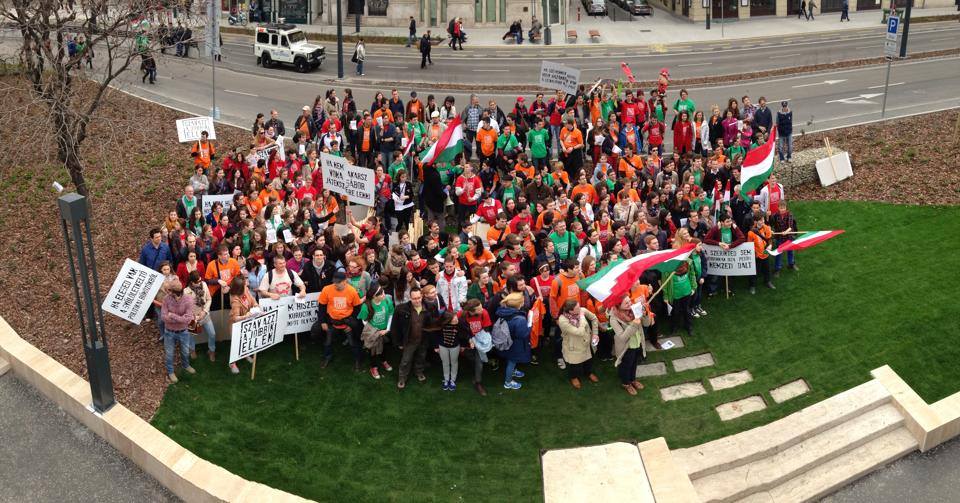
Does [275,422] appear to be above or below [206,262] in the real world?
below

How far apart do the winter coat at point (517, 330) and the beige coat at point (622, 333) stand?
1.33m

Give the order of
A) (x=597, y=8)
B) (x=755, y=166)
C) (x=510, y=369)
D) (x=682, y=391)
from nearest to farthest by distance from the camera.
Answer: (x=510, y=369)
(x=682, y=391)
(x=755, y=166)
(x=597, y=8)

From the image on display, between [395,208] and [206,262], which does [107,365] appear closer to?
[206,262]

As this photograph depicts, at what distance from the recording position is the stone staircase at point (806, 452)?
14336 millimetres

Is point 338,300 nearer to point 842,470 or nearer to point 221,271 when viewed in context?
point 221,271

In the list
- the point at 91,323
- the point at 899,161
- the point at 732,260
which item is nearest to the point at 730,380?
the point at 732,260

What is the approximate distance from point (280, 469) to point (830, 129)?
19.3m

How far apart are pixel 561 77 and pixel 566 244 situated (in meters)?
8.47

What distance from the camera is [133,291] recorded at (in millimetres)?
16000

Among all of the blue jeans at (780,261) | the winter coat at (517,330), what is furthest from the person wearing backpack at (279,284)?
the blue jeans at (780,261)

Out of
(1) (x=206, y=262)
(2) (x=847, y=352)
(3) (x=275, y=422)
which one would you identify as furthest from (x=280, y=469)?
(2) (x=847, y=352)

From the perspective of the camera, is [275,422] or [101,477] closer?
[101,477]

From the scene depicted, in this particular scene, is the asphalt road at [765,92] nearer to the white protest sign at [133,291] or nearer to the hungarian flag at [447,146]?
the hungarian flag at [447,146]

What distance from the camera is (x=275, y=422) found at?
15266 mm
